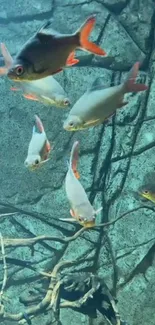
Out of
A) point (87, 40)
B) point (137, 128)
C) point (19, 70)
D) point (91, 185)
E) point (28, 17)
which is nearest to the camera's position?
point (19, 70)

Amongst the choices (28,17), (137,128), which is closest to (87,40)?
(137,128)

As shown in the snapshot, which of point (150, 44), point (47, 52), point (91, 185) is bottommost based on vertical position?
point (91, 185)

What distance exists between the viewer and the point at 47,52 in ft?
6.81

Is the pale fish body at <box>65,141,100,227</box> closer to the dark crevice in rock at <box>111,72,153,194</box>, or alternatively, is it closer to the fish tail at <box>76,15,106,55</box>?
the fish tail at <box>76,15,106,55</box>

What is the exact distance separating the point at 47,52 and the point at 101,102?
1.99 feet

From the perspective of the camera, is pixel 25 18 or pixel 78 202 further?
pixel 25 18

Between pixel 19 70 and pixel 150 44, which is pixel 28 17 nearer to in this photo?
pixel 150 44

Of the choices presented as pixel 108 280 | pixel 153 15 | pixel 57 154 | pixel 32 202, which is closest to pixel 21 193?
pixel 32 202

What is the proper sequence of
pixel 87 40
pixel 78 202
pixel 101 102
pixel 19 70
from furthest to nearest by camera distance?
pixel 78 202, pixel 101 102, pixel 87 40, pixel 19 70

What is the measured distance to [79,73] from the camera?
18.3 feet

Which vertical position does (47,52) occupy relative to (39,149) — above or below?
above

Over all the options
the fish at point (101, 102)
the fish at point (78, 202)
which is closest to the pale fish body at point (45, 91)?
the fish at point (101, 102)

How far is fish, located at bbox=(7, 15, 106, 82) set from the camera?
2027 millimetres

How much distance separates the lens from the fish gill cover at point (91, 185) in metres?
5.22
